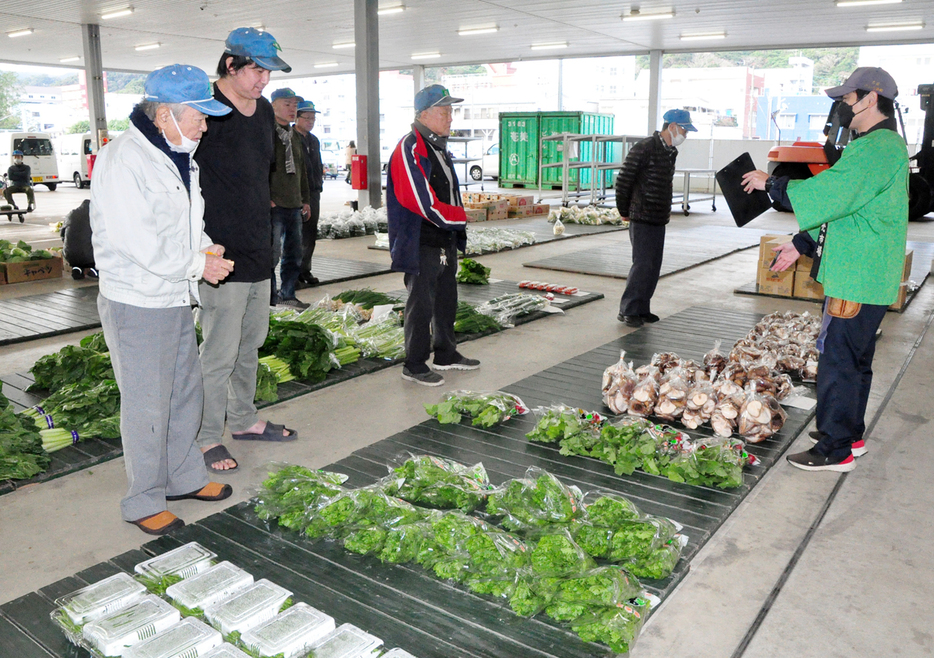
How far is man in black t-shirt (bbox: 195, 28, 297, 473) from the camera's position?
3.64 m

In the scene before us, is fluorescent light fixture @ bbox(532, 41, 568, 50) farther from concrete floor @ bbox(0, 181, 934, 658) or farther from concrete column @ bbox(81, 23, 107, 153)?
concrete floor @ bbox(0, 181, 934, 658)

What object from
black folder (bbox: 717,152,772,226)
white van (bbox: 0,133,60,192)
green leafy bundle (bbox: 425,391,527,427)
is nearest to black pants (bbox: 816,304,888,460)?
black folder (bbox: 717,152,772,226)

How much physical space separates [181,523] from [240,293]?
1147 millimetres

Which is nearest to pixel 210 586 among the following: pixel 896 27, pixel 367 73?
pixel 367 73

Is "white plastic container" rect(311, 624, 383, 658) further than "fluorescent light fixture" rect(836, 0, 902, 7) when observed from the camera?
No

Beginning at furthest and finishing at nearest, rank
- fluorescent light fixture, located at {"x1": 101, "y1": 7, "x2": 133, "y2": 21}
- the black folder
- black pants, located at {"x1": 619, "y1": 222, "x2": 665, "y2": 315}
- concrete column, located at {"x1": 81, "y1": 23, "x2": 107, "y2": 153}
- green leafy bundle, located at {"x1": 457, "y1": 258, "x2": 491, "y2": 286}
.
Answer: concrete column, located at {"x1": 81, "y1": 23, "x2": 107, "y2": 153}, fluorescent light fixture, located at {"x1": 101, "y1": 7, "x2": 133, "y2": 21}, green leafy bundle, located at {"x1": 457, "y1": 258, "x2": 491, "y2": 286}, black pants, located at {"x1": 619, "y1": 222, "x2": 665, "y2": 315}, the black folder

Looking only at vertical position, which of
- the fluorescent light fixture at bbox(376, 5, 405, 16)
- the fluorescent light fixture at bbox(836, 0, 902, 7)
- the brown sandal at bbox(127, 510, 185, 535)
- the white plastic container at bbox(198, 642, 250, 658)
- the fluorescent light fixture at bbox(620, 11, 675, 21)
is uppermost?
the fluorescent light fixture at bbox(376, 5, 405, 16)

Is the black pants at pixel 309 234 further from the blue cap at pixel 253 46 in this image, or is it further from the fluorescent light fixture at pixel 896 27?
the fluorescent light fixture at pixel 896 27

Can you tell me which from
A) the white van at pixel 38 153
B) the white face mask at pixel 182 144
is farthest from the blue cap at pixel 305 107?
the white van at pixel 38 153

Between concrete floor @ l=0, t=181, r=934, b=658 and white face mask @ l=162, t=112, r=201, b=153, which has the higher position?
white face mask @ l=162, t=112, r=201, b=153

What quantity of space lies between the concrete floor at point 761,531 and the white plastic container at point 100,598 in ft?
1.53

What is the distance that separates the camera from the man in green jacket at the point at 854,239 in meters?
3.60

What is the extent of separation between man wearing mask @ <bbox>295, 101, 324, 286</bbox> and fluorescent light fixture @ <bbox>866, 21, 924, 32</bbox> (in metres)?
16.6

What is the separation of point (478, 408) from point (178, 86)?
99.6 inches
